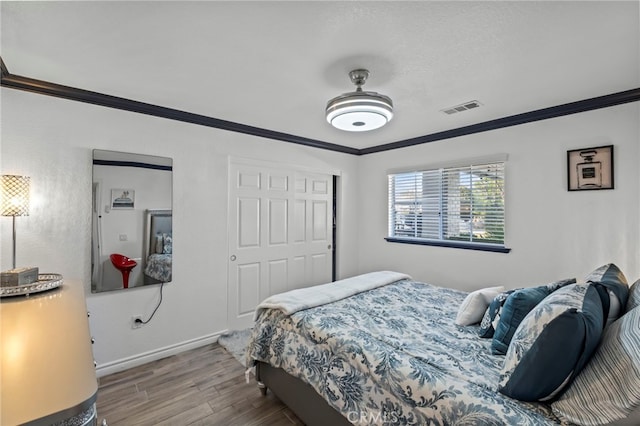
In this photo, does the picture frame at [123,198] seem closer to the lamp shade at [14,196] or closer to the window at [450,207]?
the lamp shade at [14,196]

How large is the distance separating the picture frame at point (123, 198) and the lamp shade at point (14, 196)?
0.60 metres

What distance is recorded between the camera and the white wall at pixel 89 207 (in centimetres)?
229

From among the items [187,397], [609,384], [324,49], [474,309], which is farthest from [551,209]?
[187,397]

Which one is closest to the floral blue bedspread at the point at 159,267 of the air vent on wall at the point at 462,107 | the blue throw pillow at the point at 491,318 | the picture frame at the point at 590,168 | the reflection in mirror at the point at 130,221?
the reflection in mirror at the point at 130,221

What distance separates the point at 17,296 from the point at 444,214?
3.88 meters

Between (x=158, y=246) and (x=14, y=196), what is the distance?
108 centimetres

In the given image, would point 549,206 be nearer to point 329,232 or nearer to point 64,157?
point 329,232

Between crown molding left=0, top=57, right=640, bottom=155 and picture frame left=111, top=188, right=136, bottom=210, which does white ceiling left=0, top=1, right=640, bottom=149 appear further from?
picture frame left=111, top=188, right=136, bottom=210

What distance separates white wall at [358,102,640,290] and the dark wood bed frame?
240 centimetres

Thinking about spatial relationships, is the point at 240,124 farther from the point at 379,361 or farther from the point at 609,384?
the point at 609,384

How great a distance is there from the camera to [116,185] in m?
2.62

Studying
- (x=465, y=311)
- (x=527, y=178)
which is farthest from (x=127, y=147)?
(x=527, y=178)

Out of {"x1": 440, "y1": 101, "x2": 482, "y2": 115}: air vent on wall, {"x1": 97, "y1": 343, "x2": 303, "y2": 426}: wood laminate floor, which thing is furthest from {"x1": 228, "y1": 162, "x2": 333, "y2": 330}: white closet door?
{"x1": 440, "y1": 101, "x2": 482, "y2": 115}: air vent on wall

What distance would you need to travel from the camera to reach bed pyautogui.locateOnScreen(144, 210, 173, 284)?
2777 mm
